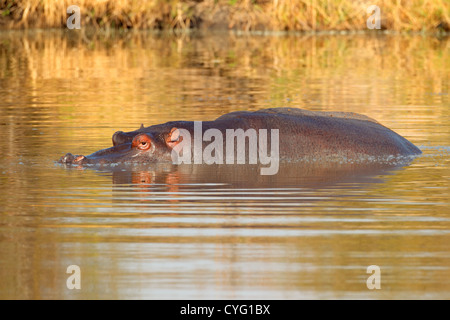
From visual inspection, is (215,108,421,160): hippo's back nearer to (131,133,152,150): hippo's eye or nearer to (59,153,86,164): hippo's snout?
(131,133,152,150): hippo's eye

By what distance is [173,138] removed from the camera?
8406 millimetres

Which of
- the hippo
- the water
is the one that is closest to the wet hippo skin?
the hippo

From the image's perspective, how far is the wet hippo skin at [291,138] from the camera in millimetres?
8398

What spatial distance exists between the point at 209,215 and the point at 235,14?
26.8 metres

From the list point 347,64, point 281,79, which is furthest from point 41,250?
point 347,64

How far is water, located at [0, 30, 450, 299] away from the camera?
498 centimetres

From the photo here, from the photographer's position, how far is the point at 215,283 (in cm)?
492

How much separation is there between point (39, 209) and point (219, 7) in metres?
26.6

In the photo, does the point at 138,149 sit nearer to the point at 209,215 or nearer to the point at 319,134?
the point at 319,134

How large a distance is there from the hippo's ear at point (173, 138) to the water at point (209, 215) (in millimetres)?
229
